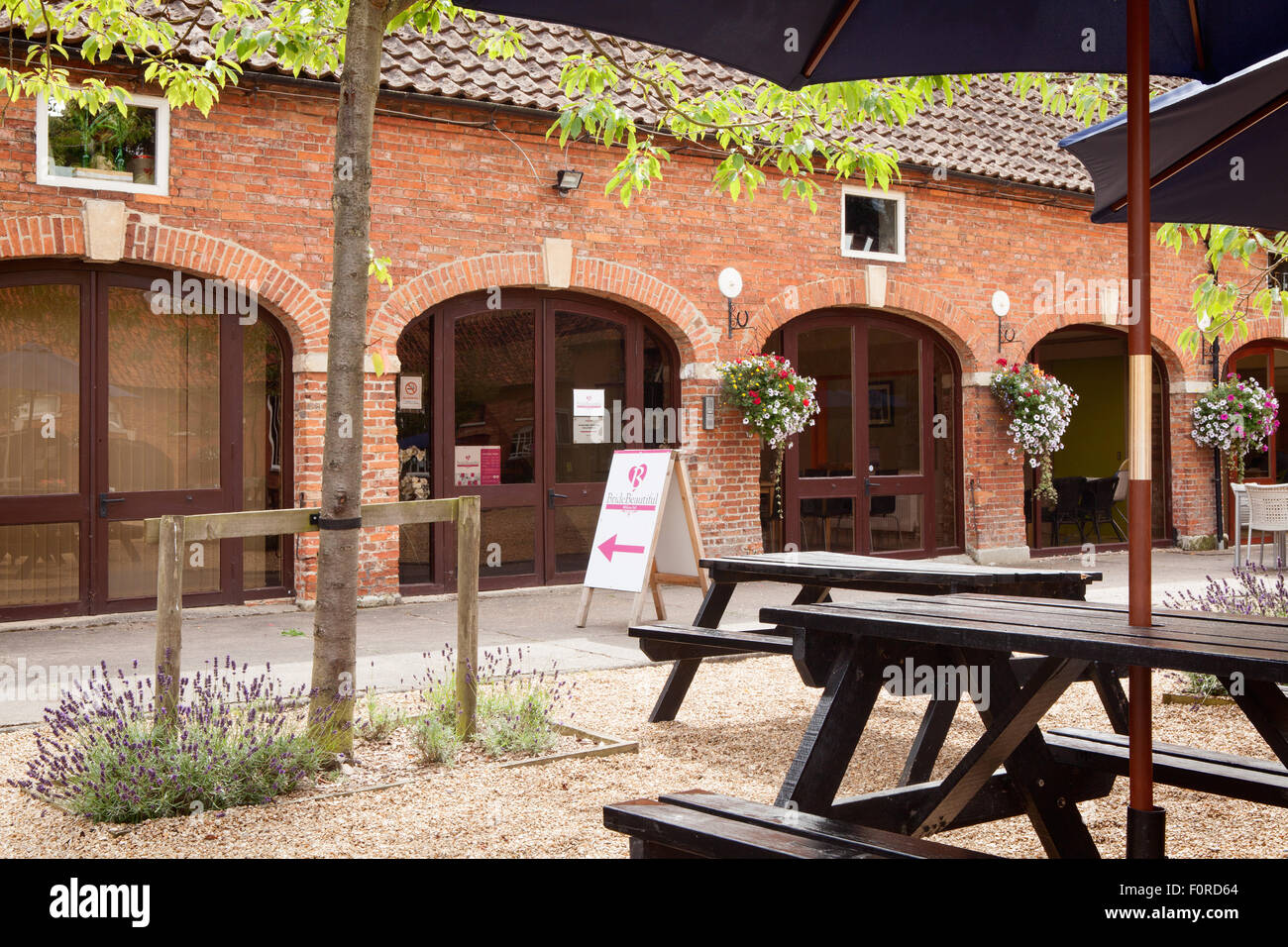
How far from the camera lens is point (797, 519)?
40.7 feet

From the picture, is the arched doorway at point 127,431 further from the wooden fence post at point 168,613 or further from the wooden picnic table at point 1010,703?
the wooden picnic table at point 1010,703

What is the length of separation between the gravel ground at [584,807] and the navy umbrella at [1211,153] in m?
2.19

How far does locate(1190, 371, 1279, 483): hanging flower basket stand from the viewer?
48.9 feet

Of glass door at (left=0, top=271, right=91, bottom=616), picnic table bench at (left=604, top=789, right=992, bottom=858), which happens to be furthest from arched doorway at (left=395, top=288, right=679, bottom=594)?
picnic table bench at (left=604, top=789, right=992, bottom=858)

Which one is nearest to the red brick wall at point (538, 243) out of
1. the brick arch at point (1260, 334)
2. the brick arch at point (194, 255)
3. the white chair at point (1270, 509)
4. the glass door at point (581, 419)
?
the brick arch at point (194, 255)

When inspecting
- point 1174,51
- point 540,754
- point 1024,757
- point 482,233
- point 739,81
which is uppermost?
point 739,81

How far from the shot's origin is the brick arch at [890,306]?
11930 millimetres

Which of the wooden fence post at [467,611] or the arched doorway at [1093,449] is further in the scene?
the arched doorway at [1093,449]

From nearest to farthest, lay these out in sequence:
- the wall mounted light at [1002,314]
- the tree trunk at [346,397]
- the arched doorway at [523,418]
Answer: the tree trunk at [346,397], the arched doorway at [523,418], the wall mounted light at [1002,314]

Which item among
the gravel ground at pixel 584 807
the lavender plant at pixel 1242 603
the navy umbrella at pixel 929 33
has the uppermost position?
the navy umbrella at pixel 929 33

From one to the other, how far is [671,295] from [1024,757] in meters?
8.19

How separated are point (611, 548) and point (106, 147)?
4789 mm
